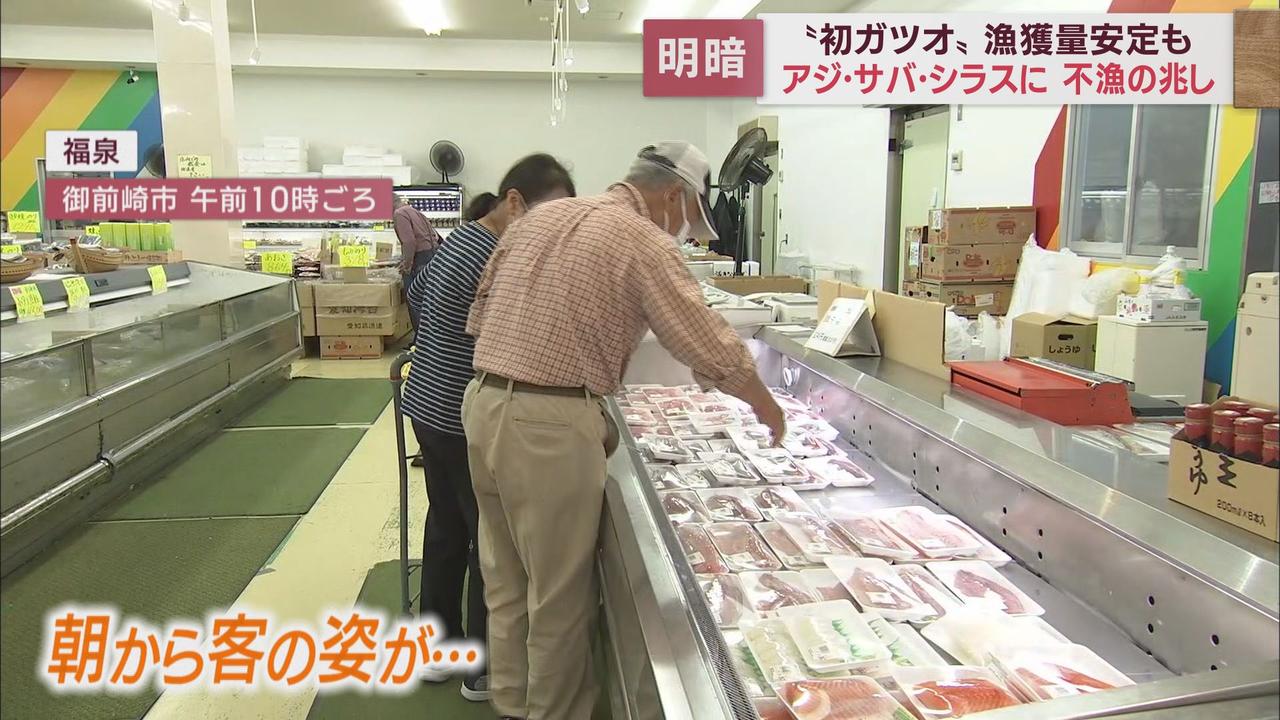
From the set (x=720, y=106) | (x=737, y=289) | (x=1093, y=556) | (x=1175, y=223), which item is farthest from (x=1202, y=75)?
(x=720, y=106)

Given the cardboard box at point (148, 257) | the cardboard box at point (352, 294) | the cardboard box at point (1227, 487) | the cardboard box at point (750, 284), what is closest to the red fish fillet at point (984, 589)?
the cardboard box at point (1227, 487)

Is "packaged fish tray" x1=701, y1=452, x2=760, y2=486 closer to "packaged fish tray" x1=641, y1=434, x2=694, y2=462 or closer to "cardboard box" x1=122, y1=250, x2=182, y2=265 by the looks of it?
"packaged fish tray" x1=641, y1=434, x2=694, y2=462

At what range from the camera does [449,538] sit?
8.77 ft

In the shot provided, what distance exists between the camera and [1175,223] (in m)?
4.65

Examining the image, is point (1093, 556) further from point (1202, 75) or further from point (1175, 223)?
point (1175, 223)

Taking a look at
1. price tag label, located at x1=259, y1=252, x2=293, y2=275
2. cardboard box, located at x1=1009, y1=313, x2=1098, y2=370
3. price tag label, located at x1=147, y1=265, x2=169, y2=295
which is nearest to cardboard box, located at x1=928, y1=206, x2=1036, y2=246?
cardboard box, located at x1=1009, y1=313, x2=1098, y2=370

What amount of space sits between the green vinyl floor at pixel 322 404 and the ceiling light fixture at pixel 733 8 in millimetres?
5191

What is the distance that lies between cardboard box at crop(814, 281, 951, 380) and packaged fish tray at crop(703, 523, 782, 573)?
918mm

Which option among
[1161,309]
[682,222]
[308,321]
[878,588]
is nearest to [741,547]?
[878,588]

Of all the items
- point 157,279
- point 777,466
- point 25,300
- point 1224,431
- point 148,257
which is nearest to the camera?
point 25,300

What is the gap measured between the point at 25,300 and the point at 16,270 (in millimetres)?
1682

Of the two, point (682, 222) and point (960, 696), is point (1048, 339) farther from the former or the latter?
point (960, 696)

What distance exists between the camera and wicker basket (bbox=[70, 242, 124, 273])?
4594 millimetres

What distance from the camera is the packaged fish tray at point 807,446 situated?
2615mm
